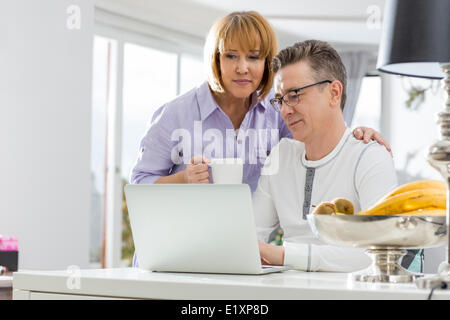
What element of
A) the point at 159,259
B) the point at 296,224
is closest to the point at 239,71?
the point at 296,224

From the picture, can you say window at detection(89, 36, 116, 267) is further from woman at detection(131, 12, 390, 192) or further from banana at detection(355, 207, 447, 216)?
banana at detection(355, 207, 447, 216)

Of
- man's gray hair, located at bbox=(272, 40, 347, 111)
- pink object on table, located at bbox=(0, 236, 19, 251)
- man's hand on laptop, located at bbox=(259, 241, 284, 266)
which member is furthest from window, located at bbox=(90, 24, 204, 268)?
man's hand on laptop, located at bbox=(259, 241, 284, 266)

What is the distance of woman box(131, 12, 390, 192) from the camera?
204cm

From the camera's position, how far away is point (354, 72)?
705 centimetres

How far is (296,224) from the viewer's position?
Result: 180 centimetres

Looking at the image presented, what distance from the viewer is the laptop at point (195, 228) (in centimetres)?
119

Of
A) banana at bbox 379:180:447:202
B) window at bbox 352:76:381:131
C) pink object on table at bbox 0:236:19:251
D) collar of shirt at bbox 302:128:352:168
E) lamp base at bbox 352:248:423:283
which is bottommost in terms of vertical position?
pink object on table at bbox 0:236:19:251

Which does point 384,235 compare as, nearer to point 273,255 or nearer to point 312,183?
point 273,255

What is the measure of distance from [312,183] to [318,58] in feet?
1.17

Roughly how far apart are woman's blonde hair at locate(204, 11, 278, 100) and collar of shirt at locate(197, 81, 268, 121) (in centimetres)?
4

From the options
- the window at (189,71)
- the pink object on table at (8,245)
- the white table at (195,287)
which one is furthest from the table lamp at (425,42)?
the window at (189,71)

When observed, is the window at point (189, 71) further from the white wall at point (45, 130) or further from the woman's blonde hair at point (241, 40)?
the woman's blonde hair at point (241, 40)
